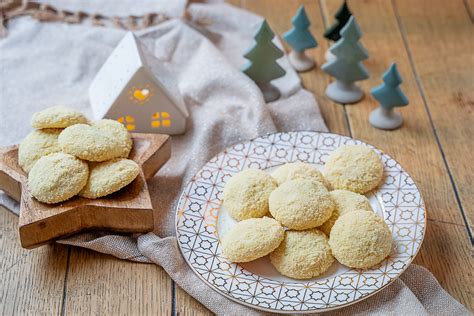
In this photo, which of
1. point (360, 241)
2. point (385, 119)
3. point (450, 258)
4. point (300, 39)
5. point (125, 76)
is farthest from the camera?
point (300, 39)

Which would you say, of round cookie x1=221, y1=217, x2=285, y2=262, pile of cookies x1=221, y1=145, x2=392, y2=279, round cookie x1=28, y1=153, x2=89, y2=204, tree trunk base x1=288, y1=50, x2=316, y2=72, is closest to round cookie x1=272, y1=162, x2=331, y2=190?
pile of cookies x1=221, y1=145, x2=392, y2=279

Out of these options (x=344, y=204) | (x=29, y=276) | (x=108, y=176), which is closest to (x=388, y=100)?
(x=344, y=204)

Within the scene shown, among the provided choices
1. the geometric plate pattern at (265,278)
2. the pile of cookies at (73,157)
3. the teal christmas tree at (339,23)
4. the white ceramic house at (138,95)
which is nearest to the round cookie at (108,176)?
the pile of cookies at (73,157)

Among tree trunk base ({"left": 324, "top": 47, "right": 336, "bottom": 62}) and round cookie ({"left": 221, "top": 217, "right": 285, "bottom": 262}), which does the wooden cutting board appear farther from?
tree trunk base ({"left": 324, "top": 47, "right": 336, "bottom": 62})

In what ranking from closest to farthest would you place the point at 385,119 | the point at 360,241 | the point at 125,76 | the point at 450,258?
the point at 360,241
the point at 450,258
the point at 125,76
the point at 385,119

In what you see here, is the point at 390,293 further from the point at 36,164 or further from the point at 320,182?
the point at 36,164

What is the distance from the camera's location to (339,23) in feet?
5.19

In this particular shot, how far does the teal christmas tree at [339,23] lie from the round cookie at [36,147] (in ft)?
2.36

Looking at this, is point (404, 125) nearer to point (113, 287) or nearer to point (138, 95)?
point (138, 95)

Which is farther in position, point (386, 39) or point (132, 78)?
point (386, 39)

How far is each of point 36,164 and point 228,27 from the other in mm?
723

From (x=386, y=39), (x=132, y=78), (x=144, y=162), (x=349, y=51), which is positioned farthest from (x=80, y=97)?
(x=386, y=39)

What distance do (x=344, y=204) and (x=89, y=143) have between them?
0.42 meters

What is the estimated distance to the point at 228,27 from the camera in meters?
1.68
